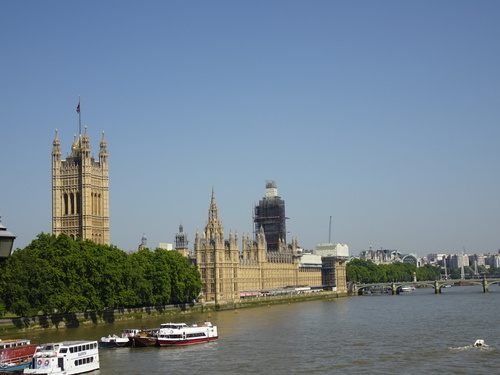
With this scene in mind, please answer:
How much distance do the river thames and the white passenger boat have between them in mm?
1017

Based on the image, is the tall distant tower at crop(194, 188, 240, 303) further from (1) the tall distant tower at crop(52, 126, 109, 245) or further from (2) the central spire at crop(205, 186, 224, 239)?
(1) the tall distant tower at crop(52, 126, 109, 245)

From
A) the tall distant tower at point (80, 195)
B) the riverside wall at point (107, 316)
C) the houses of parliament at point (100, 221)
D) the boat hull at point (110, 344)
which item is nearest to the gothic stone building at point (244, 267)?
the houses of parliament at point (100, 221)

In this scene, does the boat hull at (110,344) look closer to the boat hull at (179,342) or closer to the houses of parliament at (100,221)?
the boat hull at (179,342)

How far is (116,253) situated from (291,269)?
293ft

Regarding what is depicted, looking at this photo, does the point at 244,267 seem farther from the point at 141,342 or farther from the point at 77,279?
the point at 141,342

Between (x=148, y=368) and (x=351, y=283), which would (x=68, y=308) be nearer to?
(x=148, y=368)

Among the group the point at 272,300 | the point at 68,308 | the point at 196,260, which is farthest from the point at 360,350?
the point at 272,300

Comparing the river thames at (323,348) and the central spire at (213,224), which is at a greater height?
the central spire at (213,224)

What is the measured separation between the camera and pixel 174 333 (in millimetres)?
62250

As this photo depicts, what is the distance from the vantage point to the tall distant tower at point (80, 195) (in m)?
121

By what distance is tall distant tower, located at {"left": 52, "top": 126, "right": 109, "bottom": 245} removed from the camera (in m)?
121

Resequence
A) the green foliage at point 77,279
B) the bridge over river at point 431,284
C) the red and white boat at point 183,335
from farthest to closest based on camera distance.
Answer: the bridge over river at point 431,284 → the green foliage at point 77,279 → the red and white boat at point 183,335

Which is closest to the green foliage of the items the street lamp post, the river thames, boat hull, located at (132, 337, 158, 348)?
the river thames

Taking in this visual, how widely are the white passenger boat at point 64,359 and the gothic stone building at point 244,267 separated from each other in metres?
71.9
